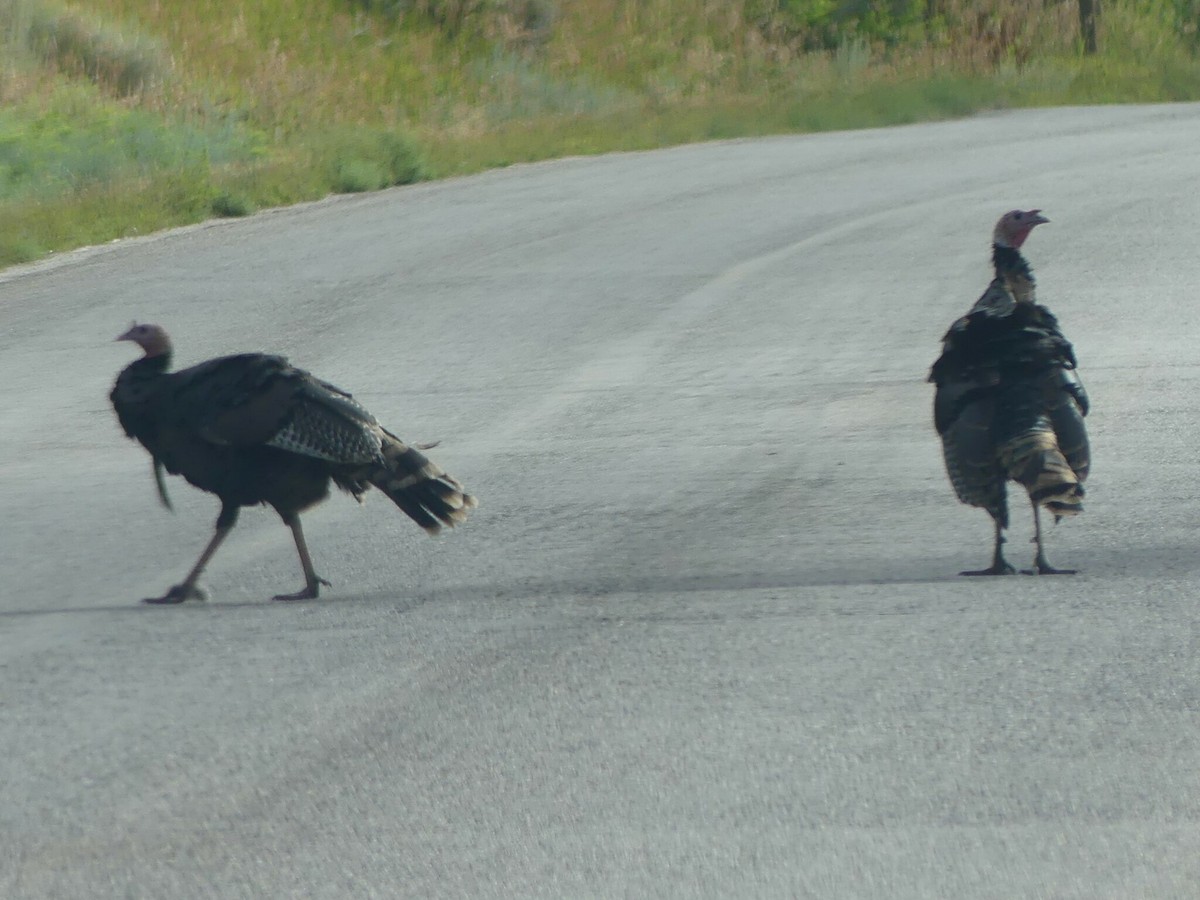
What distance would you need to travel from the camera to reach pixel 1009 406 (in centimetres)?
670

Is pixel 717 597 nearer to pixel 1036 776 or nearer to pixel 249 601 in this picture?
pixel 249 601

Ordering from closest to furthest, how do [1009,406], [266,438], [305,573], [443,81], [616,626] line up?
[616,626] → [266,438] → [1009,406] → [305,573] → [443,81]

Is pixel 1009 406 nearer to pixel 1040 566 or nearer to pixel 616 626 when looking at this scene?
pixel 1040 566

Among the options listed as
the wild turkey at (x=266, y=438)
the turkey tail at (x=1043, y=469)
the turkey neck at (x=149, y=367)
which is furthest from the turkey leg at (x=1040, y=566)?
the turkey neck at (x=149, y=367)

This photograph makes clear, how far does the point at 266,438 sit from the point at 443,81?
28336 mm

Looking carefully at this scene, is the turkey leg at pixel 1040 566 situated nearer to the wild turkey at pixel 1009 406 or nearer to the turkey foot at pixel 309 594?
the wild turkey at pixel 1009 406

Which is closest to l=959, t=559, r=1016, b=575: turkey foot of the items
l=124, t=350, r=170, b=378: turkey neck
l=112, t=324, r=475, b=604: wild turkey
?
l=112, t=324, r=475, b=604: wild turkey

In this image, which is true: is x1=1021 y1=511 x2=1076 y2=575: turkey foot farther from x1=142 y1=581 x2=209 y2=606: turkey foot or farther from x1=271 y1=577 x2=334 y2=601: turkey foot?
x1=142 y1=581 x2=209 y2=606: turkey foot

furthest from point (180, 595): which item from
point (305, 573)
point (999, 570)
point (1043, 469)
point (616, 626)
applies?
point (1043, 469)

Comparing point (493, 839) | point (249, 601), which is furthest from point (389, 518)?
point (493, 839)

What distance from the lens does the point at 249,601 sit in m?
6.98

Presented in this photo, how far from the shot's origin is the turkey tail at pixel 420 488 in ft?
22.0

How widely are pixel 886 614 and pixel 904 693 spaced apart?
863mm

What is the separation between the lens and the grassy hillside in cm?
2083
